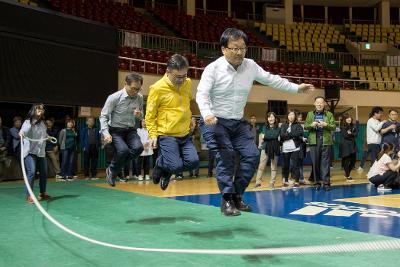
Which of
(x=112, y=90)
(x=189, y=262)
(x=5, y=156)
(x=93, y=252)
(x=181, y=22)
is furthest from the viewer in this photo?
(x=181, y=22)

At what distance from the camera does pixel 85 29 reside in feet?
42.3

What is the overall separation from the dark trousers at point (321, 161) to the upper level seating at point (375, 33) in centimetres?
2066

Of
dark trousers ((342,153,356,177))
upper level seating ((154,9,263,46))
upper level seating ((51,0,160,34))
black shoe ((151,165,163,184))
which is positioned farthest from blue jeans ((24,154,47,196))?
upper level seating ((154,9,263,46))

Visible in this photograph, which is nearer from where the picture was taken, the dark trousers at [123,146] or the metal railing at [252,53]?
the dark trousers at [123,146]

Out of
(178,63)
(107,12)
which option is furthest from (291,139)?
(107,12)

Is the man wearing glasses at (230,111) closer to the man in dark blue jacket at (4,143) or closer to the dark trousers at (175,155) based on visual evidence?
the dark trousers at (175,155)

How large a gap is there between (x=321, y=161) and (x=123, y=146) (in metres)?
4.92

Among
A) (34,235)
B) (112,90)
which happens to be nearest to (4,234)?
(34,235)

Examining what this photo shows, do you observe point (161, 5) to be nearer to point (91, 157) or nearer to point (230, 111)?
point (91, 157)

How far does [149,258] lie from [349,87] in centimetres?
1961

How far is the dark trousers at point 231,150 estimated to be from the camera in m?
4.76

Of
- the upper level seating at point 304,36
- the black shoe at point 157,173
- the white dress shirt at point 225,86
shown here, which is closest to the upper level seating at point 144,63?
the upper level seating at point 304,36

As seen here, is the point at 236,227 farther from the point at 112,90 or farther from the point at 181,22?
the point at 181,22

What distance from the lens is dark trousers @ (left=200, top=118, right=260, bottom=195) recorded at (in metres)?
4.76
